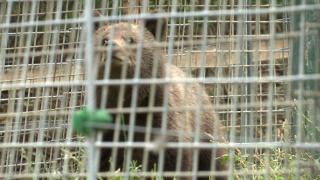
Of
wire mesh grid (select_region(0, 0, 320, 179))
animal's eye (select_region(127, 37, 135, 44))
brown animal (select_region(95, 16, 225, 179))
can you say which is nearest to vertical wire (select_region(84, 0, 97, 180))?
wire mesh grid (select_region(0, 0, 320, 179))

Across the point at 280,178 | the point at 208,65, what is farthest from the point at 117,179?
the point at 208,65

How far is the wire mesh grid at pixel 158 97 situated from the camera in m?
3.12

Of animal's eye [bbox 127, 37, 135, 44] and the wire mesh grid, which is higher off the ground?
animal's eye [bbox 127, 37, 135, 44]

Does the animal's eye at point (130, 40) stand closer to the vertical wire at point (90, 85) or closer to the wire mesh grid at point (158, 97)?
the wire mesh grid at point (158, 97)

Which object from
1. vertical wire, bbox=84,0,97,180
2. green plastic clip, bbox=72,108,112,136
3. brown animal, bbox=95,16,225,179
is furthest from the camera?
brown animal, bbox=95,16,225,179

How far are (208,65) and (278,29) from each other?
207cm

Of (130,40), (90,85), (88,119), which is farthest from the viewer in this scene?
(130,40)

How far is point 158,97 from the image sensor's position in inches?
224

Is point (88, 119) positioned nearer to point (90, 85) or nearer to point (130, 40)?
point (90, 85)

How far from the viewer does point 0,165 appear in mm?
6062

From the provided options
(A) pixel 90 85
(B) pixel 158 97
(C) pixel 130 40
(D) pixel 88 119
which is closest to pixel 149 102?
Result: (B) pixel 158 97

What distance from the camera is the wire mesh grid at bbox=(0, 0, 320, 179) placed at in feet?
10.2

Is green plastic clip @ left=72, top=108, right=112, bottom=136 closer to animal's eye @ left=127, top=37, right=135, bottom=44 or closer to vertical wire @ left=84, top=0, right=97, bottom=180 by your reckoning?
vertical wire @ left=84, top=0, right=97, bottom=180

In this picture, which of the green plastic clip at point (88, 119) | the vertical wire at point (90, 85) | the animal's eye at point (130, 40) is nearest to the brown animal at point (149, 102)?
the animal's eye at point (130, 40)
